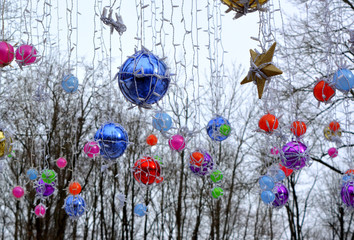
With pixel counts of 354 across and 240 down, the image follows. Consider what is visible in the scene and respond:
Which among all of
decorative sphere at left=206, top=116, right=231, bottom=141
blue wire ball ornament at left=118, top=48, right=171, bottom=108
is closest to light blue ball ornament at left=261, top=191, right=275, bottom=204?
decorative sphere at left=206, top=116, right=231, bottom=141

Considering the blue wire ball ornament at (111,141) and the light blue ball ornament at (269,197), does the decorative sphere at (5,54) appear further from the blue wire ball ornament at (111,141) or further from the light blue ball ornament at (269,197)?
the light blue ball ornament at (269,197)

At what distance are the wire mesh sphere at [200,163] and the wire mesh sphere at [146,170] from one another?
1.86 feet

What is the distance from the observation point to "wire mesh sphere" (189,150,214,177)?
4324mm

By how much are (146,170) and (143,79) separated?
1.38m

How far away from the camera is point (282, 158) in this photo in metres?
4.01

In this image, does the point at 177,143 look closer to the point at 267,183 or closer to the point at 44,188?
the point at 267,183

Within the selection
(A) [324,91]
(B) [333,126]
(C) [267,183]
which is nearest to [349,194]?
(C) [267,183]

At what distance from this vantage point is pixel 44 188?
5.17m

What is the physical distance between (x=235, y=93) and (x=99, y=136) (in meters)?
12.2

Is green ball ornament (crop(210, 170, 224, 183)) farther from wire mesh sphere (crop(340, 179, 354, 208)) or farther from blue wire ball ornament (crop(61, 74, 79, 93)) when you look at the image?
blue wire ball ornament (crop(61, 74, 79, 93))

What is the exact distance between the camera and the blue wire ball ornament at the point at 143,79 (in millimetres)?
2748

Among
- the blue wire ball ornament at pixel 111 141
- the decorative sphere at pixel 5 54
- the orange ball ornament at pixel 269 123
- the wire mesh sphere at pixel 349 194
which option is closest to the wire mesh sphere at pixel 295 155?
the orange ball ornament at pixel 269 123

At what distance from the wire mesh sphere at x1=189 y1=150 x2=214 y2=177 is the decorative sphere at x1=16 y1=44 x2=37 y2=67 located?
6.54 ft

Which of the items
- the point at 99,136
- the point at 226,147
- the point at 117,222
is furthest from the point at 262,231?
the point at 99,136
